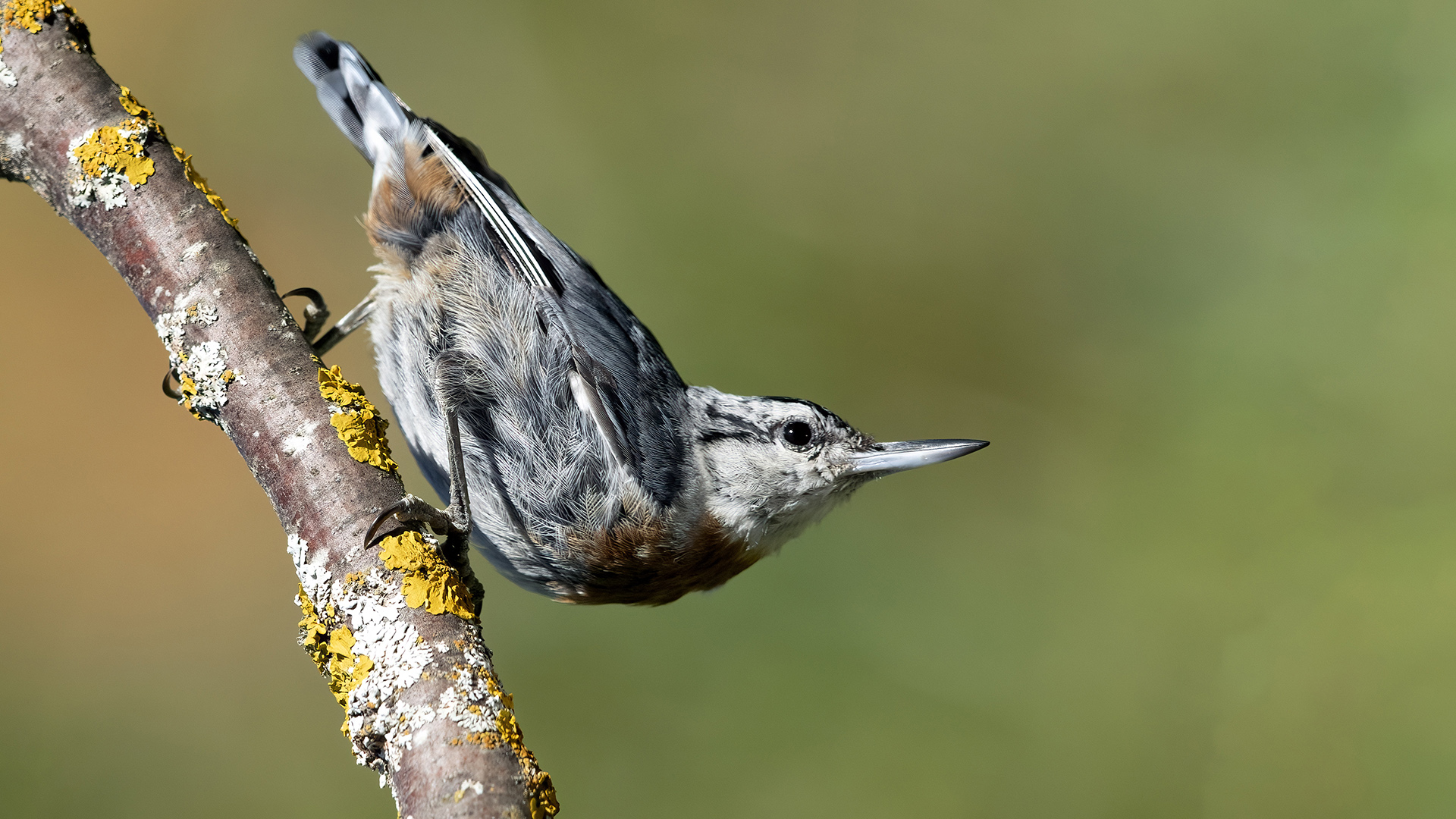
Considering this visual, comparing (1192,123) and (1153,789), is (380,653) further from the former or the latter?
(1192,123)

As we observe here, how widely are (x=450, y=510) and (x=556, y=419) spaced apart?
36 cm

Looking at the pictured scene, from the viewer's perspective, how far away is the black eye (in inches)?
95.3

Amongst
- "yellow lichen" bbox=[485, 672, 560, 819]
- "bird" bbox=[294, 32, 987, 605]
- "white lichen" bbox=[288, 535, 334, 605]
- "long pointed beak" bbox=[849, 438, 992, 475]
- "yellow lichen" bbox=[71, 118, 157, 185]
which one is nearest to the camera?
"yellow lichen" bbox=[485, 672, 560, 819]

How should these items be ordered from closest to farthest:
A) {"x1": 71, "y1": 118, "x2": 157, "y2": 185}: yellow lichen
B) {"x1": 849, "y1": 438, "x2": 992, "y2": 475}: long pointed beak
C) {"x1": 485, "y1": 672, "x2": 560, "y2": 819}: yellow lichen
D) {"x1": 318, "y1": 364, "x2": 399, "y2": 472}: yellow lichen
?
{"x1": 485, "y1": 672, "x2": 560, "y2": 819}: yellow lichen < {"x1": 318, "y1": 364, "x2": 399, "y2": 472}: yellow lichen < {"x1": 71, "y1": 118, "x2": 157, "y2": 185}: yellow lichen < {"x1": 849, "y1": 438, "x2": 992, "y2": 475}: long pointed beak

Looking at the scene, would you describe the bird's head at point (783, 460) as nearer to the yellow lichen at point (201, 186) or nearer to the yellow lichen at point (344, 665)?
the yellow lichen at point (344, 665)

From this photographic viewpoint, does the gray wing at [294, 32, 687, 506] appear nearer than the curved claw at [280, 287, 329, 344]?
Yes

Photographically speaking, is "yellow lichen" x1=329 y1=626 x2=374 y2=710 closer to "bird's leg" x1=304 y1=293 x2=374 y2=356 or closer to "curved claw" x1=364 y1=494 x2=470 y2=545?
"curved claw" x1=364 y1=494 x2=470 y2=545

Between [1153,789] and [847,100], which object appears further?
[847,100]

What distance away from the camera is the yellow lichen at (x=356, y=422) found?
67.4 inches

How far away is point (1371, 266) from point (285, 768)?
15.5 feet

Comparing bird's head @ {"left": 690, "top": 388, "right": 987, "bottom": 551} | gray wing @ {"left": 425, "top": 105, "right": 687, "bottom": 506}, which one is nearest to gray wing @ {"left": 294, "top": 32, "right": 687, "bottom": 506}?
gray wing @ {"left": 425, "top": 105, "right": 687, "bottom": 506}

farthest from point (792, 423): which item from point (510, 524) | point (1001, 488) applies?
point (1001, 488)

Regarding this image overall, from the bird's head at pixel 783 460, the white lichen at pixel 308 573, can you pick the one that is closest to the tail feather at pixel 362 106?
the bird's head at pixel 783 460

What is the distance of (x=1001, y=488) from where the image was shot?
4008mm
